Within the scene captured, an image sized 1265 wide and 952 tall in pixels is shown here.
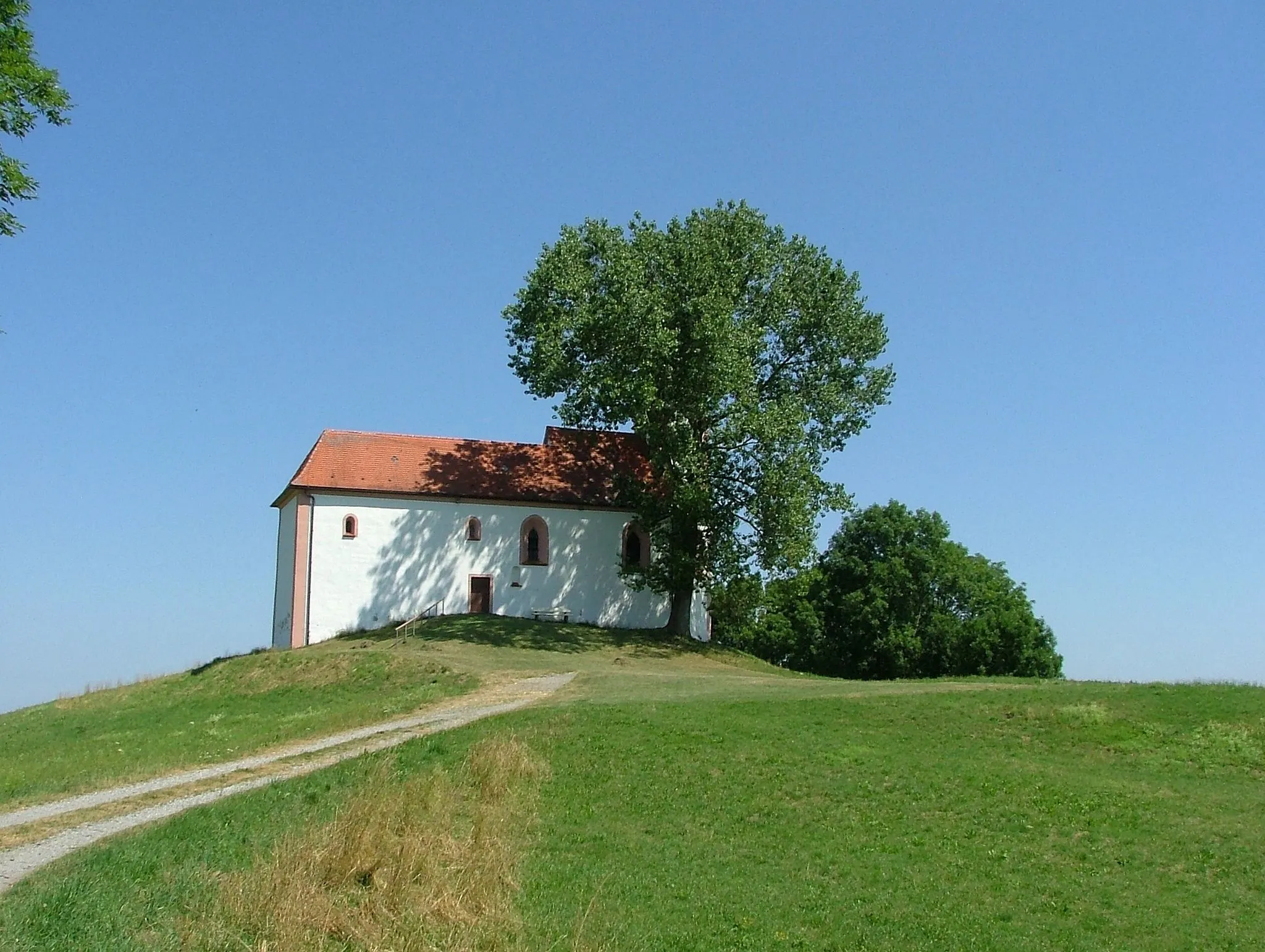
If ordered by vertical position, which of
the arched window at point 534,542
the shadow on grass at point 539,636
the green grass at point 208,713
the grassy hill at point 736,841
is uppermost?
the arched window at point 534,542

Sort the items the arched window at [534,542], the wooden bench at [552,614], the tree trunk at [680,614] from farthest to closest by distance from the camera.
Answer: the arched window at [534,542], the wooden bench at [552,614], the tree trunk at [680,614]

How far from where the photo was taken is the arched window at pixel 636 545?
1791 inches

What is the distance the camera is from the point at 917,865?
15.3 meters

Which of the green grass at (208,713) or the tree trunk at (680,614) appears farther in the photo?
the tree trunk at (680,614)

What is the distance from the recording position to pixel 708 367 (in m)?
37.0

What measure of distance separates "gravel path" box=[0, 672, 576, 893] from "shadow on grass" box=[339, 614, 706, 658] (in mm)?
8508

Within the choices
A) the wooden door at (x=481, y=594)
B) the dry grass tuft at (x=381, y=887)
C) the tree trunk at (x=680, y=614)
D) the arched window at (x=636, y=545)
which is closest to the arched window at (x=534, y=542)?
the wooden door at (x=481, y=594)

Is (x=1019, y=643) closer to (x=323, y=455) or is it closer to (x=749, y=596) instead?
(x=749, y=596)

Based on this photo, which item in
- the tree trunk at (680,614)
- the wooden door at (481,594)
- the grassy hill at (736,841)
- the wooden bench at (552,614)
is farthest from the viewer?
the wooden bench at (552,614)

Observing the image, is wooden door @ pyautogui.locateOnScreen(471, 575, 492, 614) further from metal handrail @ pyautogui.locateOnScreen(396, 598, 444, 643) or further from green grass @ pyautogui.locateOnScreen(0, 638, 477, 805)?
green grass @ pyautogui.locateOnScreen(0, 638, 477, 805)

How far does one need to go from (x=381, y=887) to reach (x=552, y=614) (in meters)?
32.0

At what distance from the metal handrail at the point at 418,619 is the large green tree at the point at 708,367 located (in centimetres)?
827

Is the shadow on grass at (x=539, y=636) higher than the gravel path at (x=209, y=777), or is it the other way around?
the shadow on grass at (x=539, y=636)

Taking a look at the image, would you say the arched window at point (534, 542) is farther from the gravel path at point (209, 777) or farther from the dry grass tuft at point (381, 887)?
the dry grass tuft at point (381, 887)
